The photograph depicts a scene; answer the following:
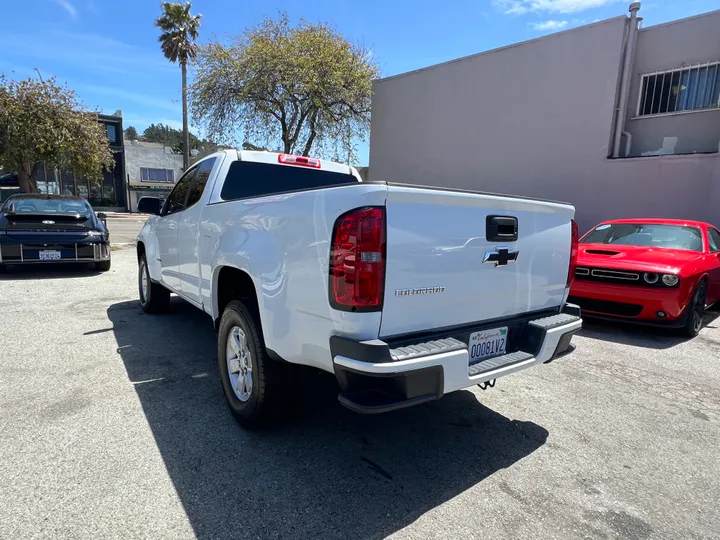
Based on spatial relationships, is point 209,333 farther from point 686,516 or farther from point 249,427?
point 686,516

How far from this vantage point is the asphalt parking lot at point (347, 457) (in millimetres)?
2123

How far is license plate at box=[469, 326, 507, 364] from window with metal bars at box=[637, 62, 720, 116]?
1057 cm

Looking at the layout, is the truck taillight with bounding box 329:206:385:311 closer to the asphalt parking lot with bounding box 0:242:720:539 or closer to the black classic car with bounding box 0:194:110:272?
the asphalt parking lot with bounding box 0:242:720:539

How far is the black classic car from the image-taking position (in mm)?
7812

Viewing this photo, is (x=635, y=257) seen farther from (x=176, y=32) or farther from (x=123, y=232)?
(x=176, y=32)

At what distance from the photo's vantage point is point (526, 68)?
11930 millimetres

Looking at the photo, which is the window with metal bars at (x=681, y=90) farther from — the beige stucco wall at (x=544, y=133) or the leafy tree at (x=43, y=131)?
the leafy tree at (x=43, y=131)

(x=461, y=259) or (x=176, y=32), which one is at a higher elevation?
(x=176, y=32)

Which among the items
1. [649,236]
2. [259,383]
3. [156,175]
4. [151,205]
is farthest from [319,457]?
[156,175]

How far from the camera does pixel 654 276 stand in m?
5.26

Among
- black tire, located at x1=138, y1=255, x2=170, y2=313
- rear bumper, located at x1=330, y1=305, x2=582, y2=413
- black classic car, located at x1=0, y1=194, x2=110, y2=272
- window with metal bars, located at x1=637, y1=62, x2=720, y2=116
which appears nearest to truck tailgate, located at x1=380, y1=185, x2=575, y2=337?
rear bumper, located at x1=330, y1=305, x2=582, y2=413

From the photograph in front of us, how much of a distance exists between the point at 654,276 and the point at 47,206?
35.1ft

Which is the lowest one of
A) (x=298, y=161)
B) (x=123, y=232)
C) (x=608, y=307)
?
(x=123, y=232)

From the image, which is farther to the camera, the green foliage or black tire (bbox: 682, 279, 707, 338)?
the green foliage
